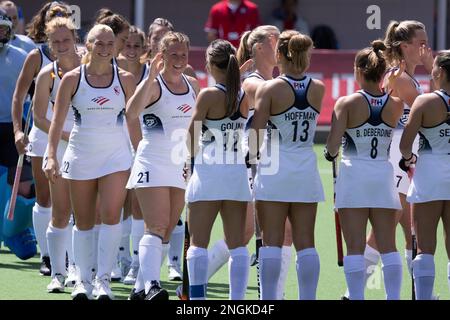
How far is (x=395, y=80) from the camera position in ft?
29.3

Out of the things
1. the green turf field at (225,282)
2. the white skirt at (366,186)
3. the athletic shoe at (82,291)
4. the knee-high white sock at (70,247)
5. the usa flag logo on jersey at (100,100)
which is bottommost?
the green turf field at (225,282)

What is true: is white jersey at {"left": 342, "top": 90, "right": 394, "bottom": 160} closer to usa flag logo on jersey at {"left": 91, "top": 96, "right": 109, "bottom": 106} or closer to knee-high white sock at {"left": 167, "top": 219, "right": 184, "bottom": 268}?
usa flag logo on jersey at {"left": 91, "top": 96, "right": 109, "bottom": 106}

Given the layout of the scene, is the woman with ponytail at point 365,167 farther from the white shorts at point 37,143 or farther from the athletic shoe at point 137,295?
the white shorts at point 37,143

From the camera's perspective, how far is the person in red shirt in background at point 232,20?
19656 mm

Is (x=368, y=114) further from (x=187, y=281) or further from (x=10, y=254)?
(x=10, y=254)

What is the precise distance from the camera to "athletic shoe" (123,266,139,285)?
9891 millimetres

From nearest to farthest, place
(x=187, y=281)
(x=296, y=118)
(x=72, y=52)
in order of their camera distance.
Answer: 1. (x=296, y=118)
2. (x=187, y=281)
3. (x=72, y=52)

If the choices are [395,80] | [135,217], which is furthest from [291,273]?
[395,80]

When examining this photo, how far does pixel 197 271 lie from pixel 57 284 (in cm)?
159

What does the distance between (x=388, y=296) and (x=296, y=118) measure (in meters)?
1.33

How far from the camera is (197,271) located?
26.8 ft

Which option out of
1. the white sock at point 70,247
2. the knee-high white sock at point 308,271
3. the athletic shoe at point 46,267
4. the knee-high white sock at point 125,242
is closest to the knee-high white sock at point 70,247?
the white sock at point 70,247

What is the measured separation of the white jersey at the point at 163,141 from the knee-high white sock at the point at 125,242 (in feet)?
4.98

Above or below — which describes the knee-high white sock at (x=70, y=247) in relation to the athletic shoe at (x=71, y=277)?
above
